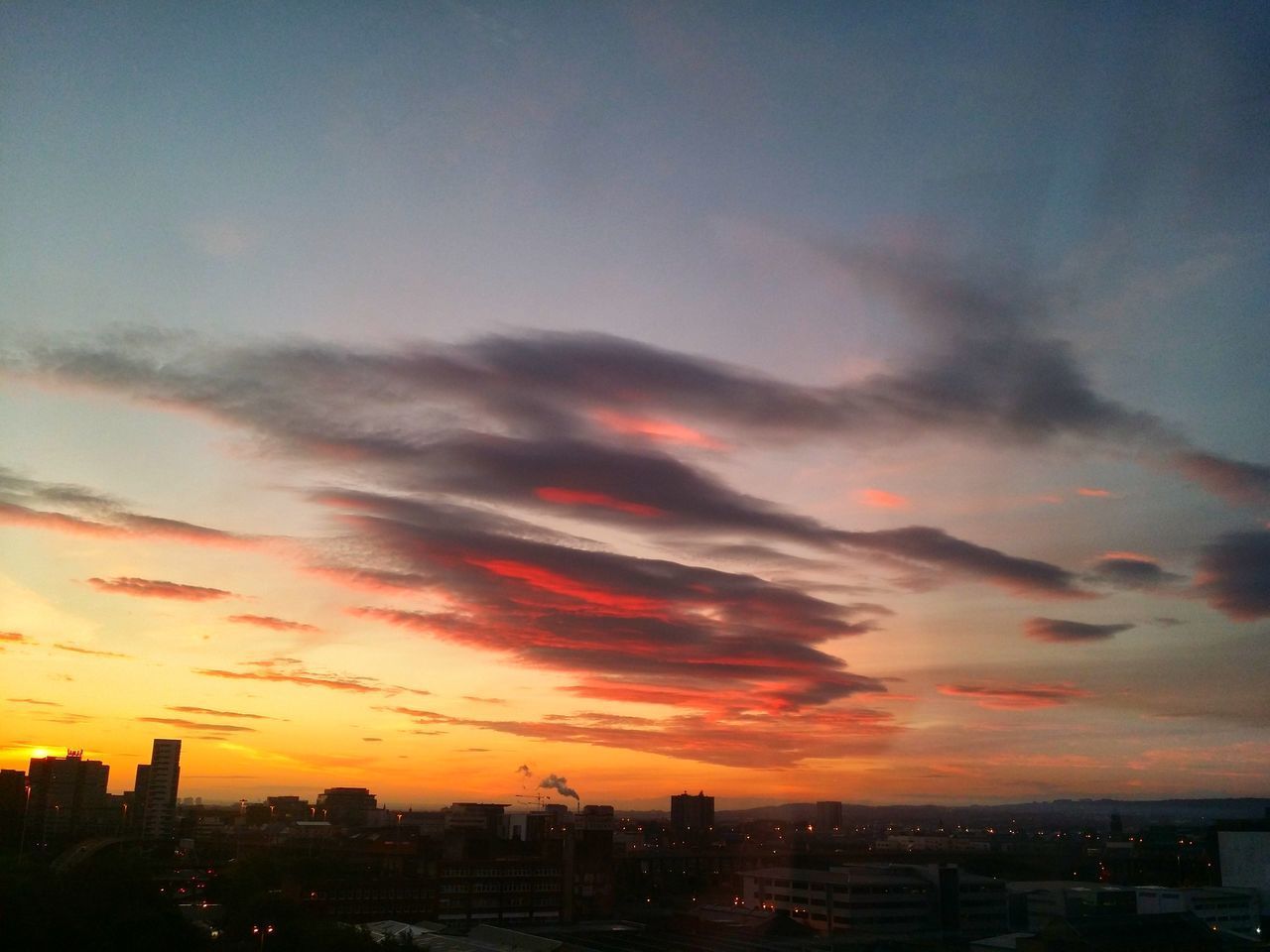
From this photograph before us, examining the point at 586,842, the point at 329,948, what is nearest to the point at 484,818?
the point at 586,842

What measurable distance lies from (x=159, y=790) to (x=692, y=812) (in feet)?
82.4

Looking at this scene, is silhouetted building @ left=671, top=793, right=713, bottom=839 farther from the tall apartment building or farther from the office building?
the tall apartment building

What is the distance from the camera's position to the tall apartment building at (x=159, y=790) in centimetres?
3853

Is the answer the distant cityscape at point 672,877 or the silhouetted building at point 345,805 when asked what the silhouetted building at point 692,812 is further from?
the silhouetted building at point 345,805

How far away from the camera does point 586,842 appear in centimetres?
2781

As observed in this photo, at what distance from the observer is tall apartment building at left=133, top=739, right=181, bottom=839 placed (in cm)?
3853

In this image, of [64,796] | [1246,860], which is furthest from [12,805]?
[1246,860]

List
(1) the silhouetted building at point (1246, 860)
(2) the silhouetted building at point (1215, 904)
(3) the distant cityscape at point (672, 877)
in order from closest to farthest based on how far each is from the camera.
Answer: (3) the distant cityscape at point (672, 877) < (2) the silhouetted building at point (1215, 904) < (1) the silhouetted building at point (1246, 860)

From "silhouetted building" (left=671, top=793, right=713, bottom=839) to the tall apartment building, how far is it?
2313 cm

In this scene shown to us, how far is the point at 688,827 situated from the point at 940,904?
93.4 ft

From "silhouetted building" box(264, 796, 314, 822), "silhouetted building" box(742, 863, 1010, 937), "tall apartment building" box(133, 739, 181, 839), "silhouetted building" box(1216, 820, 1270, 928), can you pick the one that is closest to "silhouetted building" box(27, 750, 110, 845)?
"tall apartment building" box(133, 739, 181, 839)

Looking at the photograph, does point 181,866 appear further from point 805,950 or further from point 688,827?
point 688,827

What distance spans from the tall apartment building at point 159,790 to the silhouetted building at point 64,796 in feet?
12.1

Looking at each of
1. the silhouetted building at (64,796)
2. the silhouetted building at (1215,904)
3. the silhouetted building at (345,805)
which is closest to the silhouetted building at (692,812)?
the silhouetted building at (345,805)
